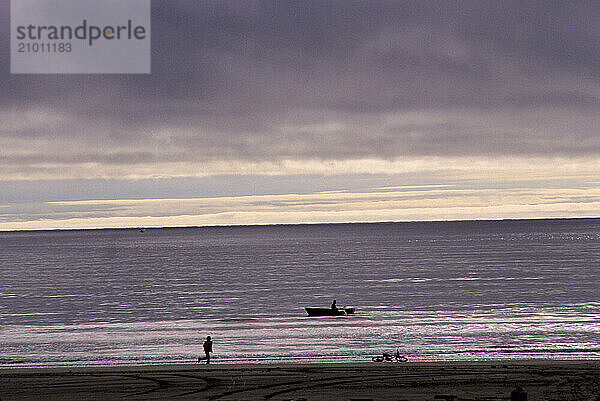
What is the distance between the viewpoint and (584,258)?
527 feet

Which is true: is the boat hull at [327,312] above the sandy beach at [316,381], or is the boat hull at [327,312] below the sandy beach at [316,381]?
above

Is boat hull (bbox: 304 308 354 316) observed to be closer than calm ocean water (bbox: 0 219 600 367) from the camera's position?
No

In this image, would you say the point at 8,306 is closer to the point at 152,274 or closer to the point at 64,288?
the point at 64,288

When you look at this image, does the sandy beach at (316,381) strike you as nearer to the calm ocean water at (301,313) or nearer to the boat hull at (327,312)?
the calm ocean water at (301,313)

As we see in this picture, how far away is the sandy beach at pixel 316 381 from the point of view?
32812 millimetres

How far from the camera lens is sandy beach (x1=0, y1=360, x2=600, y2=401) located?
108 feet

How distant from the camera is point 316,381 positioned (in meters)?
36.6

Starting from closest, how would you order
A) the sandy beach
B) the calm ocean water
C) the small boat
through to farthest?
the sandy beach, the calm ocean water, the small boat

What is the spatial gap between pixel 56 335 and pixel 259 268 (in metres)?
91.6

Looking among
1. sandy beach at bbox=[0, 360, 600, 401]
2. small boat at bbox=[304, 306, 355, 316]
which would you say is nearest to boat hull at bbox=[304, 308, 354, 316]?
small boat at bbox=[304, 306, 355, 316]

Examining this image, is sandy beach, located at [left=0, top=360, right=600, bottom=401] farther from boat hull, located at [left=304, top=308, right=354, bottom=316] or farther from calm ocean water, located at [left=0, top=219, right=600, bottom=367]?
boat hull, located at [left=304, top=308, right=354, bottom=316]

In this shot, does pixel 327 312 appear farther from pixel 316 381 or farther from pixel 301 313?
pixel 316 381

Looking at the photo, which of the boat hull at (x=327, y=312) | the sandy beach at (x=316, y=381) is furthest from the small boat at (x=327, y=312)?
the sandy beach at (x=316, y=381)

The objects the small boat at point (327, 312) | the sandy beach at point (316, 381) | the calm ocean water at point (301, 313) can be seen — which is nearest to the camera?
the sandy beach at point (316, 381)
